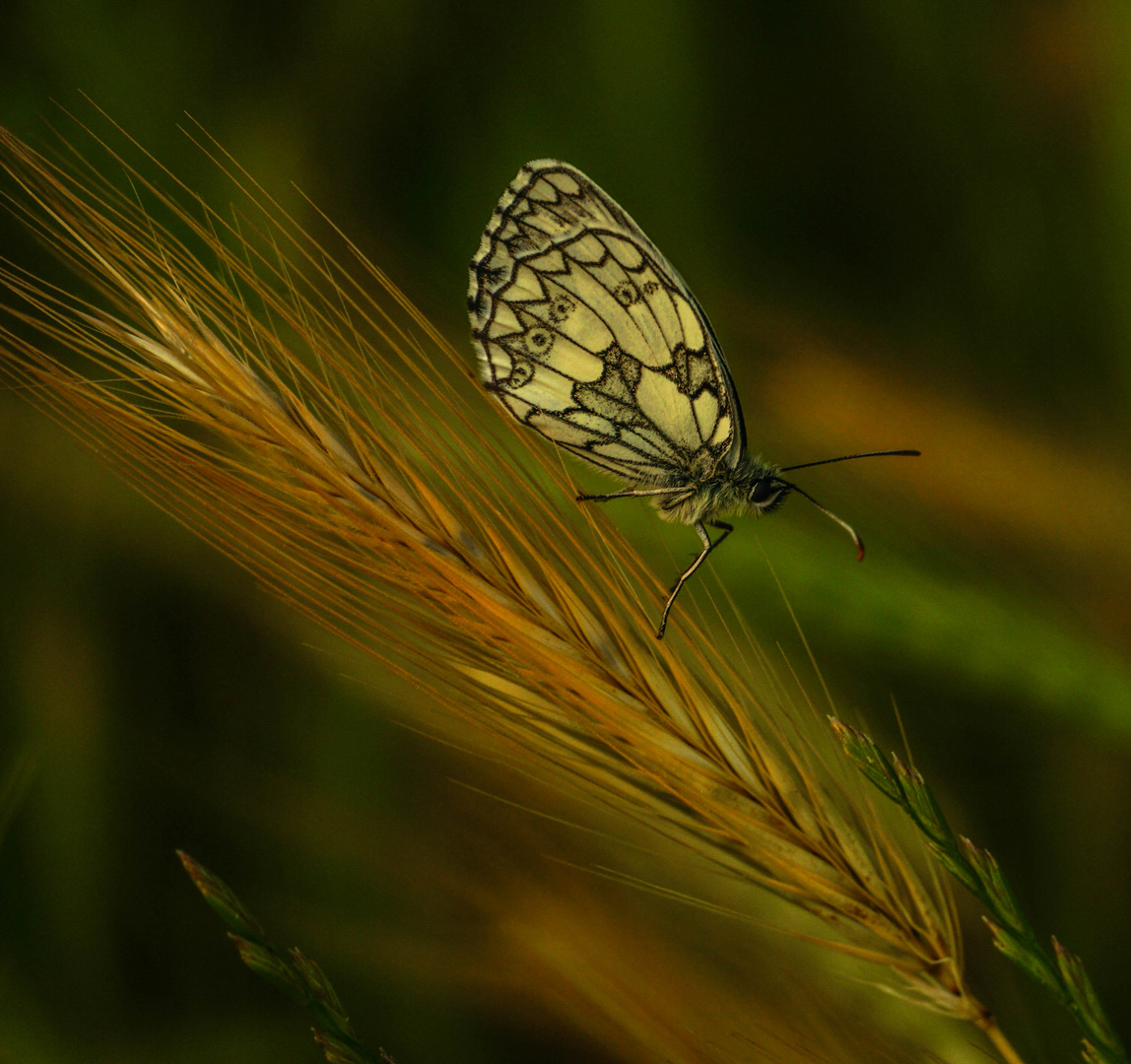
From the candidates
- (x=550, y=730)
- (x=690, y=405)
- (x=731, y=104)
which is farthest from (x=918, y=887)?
(x=731, y=104)

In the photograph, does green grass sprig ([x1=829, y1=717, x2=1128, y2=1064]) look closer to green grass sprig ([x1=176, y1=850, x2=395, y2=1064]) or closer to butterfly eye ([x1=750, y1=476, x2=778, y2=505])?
green grass sprig ([x1=176, y1=850, x2=395, y2=1064])

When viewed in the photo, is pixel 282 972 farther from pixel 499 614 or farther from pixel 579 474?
pixel 579 474

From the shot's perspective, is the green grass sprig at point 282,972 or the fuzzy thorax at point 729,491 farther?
the fuzzy thorax at point 729,491

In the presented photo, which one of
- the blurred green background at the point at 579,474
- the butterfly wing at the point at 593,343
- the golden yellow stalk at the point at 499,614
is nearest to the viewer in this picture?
the golden yellow stalk at the point at 499,614

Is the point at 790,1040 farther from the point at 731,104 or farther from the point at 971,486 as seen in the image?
the point at 731,104

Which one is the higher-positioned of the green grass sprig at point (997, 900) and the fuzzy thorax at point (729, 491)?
the fuzzy thorax at point (729, 491)

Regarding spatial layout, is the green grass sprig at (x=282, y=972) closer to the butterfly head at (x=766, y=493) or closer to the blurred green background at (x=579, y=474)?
the blurred green background at (x=579, y=474)

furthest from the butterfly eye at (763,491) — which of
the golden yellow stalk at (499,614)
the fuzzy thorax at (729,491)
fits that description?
the golden yellow stalk at (499,614)
